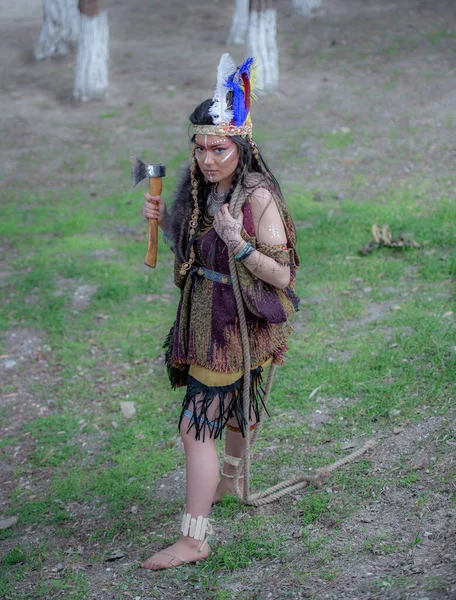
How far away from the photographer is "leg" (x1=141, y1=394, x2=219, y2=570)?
10.1 feet

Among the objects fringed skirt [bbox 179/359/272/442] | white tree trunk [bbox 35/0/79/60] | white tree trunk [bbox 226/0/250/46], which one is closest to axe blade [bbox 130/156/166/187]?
fringed skirt [bbox 179/359/272/442]

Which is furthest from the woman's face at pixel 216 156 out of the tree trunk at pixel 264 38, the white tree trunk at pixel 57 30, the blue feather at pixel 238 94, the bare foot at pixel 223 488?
the white tree trunk at pixel 57 30

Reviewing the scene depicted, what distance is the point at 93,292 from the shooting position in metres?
6.08

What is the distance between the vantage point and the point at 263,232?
2.88m

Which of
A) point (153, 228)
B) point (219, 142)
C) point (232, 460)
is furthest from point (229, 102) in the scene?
point (232, 460)

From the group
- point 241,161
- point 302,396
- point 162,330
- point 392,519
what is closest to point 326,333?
point 302,396

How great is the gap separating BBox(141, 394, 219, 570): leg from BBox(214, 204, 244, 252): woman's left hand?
723 millimetres

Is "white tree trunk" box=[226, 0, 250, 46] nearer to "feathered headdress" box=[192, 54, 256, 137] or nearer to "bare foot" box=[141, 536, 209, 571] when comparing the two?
"feathered headdress" box=[192, 54, 256, 137]

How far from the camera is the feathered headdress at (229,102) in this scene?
2883 millimetres

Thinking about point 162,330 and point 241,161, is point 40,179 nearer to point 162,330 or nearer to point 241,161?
point 162,330

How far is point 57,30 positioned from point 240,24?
3.19 meters

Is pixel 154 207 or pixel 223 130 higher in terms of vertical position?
pixel 223 130

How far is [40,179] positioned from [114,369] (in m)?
4.39

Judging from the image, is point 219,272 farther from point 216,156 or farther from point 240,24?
point 240,24
